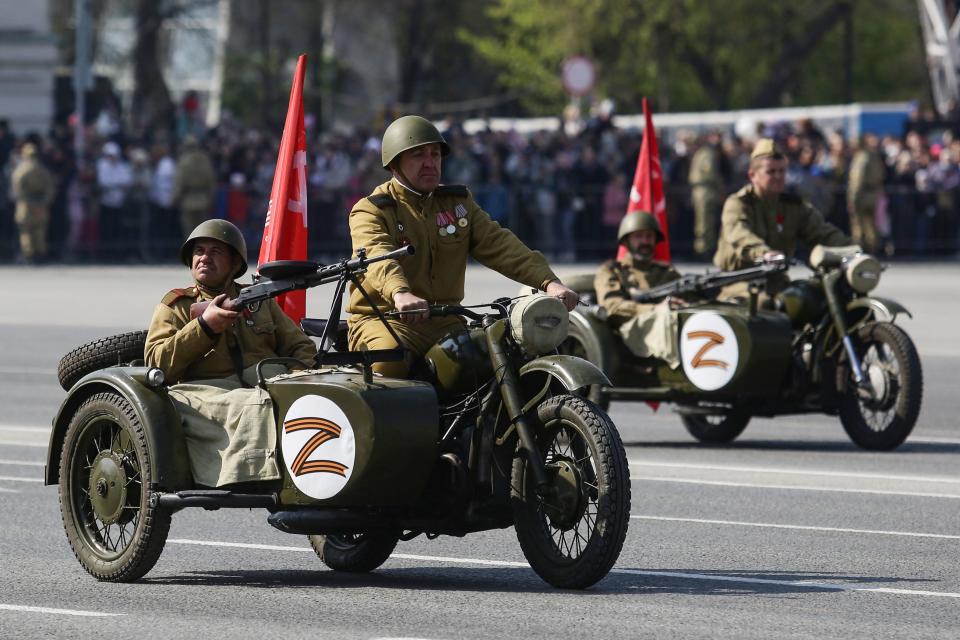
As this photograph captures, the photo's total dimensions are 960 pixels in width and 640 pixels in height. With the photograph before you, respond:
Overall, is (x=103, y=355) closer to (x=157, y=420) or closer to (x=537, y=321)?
(x=157, y=420)

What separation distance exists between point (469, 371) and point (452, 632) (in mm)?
1376

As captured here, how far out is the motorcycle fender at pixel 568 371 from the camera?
7992 mm

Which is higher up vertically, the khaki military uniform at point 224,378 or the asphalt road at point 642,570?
the khaki military uniform at point 224,378

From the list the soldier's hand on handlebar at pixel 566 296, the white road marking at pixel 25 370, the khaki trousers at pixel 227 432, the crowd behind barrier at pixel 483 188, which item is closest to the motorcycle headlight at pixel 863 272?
the soldier's hand on handlebar at pixel 566 296

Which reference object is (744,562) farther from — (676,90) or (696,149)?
(676,90)

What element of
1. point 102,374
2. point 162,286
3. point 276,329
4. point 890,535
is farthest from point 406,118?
point 162,286

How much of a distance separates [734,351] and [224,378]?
5.86 metres

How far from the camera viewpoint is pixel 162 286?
29031 millimetres

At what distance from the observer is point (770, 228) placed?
14703 millimetres

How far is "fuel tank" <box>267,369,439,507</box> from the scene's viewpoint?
26.4 feet

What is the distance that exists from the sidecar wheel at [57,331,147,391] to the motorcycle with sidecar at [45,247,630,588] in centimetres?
35

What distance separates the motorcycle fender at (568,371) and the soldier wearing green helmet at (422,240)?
587 millimetres

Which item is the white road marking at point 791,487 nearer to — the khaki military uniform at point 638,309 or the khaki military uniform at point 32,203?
the khaki military uniform at point 638,309

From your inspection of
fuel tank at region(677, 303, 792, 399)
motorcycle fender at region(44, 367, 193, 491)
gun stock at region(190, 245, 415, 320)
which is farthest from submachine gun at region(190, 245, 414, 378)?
fuel tank at region(677, 303, 792, 399)
